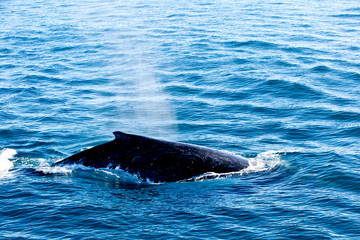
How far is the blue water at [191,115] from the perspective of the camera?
9.88 metres

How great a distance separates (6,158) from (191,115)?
676 cm

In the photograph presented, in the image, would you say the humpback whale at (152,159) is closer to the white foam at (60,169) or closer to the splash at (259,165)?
the splash at (259,165)

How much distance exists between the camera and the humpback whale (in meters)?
11.0

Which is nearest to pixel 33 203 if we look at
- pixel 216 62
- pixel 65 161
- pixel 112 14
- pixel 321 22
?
pixel 65 161

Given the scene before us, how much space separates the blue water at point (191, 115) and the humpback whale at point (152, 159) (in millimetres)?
217

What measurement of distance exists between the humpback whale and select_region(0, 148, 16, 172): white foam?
2.54 m

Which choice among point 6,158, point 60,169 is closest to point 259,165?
point 60,169

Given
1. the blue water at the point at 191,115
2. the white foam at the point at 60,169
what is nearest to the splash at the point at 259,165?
the blue water at the point at 191,115

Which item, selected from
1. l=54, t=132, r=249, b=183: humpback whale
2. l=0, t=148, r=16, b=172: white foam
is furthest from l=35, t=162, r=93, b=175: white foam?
l=0, t=148, r=16, b=172: white foam

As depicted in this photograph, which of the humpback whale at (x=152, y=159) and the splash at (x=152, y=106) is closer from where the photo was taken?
the humpback whale at (x=152, y=159)

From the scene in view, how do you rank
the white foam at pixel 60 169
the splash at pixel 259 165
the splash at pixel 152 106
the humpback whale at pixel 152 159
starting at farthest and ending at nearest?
the splash at pixel 152 106, the white foam at pixel 60 169, the splash at pixel 259 165, the humpback whale at pixel 152 159

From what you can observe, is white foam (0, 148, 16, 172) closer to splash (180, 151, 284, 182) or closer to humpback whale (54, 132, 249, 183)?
humpback whale (54, 132, 249, 183)

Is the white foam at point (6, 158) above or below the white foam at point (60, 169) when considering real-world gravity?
above

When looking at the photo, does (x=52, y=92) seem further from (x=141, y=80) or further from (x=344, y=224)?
(x=344, y=224)
